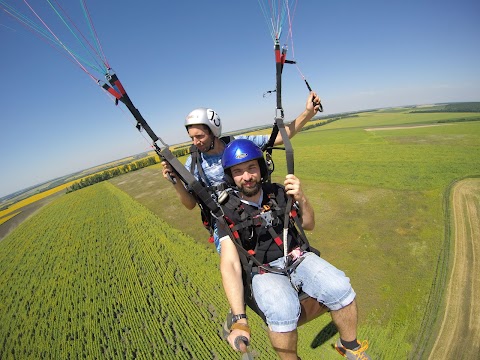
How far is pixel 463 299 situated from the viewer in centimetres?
699

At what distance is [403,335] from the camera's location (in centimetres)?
619

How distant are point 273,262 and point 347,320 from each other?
0.98 meters

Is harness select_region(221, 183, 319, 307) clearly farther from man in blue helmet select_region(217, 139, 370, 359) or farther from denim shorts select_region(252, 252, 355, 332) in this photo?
denim shorts select_region(252, 252, 355, 332)

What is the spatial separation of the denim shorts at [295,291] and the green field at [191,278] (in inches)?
184

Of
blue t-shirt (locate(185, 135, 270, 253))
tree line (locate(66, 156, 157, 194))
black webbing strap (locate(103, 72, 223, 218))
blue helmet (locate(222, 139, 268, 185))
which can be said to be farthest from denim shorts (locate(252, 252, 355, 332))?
tree line (locate(66, 156, 157, 194))

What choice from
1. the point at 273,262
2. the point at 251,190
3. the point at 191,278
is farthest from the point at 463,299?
the point at 191,278

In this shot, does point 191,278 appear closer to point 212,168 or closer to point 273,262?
point 212,168

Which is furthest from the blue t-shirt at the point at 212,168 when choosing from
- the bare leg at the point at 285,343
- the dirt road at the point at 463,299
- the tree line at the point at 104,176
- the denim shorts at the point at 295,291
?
the tree line at the point at 104,176

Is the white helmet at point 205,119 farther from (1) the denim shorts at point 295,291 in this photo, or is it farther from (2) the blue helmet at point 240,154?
(1) the denim shorts at point 295,291

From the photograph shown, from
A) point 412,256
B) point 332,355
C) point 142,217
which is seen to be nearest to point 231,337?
point 332,355

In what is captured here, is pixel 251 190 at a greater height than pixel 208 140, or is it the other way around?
pixel 208 140

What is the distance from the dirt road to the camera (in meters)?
5.65

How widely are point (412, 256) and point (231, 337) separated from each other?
392 inches

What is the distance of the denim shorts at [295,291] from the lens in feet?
7.82
